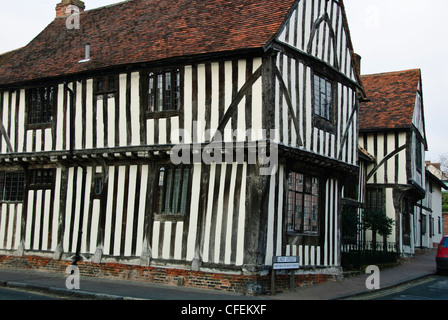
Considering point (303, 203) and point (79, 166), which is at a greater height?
point (79, 166)

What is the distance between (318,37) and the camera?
50.1 ft

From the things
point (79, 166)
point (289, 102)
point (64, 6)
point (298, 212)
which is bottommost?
point (298, 212)

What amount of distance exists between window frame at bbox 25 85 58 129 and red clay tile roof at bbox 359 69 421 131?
45.2 ft

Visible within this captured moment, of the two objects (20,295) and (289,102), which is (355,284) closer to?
(289,102)

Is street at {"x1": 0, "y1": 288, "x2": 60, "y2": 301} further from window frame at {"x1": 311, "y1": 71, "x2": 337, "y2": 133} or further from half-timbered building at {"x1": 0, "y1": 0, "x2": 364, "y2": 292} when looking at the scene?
window frame at {"x1": 311, "y1": 71, "x2": 337, "y2": 133}

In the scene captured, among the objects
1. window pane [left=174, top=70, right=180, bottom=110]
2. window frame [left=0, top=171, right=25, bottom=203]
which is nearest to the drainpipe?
window frame [left=0, top=171, right=25, bottom=203]

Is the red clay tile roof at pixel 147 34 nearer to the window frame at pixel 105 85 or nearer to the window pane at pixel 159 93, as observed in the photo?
the window frame at pixel 105 85

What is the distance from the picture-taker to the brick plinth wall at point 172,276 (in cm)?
1246

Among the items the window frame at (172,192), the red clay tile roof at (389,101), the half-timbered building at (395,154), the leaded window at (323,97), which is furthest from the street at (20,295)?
the red clay tile roof at (389,101)

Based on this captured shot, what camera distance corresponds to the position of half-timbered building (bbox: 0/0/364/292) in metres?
13.0

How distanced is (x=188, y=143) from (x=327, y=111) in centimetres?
459

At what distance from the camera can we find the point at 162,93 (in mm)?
14414

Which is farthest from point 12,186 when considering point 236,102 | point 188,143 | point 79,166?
point 236,102

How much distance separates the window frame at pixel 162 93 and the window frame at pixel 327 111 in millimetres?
3778
